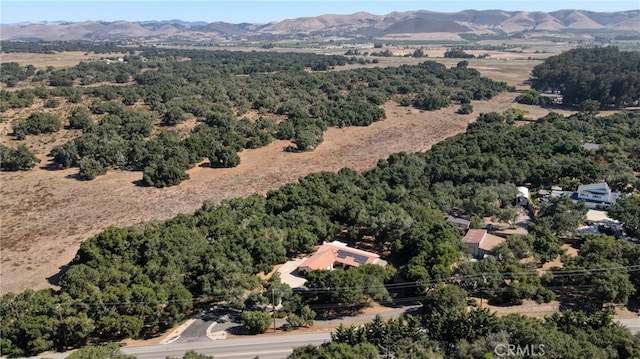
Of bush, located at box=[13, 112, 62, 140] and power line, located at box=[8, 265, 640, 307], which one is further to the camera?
bush, located at box=[13, 112, 62, 140]

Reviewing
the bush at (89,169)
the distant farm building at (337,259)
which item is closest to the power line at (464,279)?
the distant farm building at (337,259)

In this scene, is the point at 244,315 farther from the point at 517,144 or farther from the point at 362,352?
the point at 517,144

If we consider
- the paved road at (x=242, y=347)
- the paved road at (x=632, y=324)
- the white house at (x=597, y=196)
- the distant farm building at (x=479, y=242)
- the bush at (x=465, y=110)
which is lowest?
the paved road at (x=242, y=347)

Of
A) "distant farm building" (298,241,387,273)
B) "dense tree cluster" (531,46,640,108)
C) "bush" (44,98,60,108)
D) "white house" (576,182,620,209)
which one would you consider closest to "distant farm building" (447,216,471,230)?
"distant farm building" (298,241,387,273)

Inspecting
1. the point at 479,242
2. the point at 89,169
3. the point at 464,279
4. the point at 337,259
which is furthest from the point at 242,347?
the point at 89,169

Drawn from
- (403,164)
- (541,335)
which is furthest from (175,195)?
(541,335)

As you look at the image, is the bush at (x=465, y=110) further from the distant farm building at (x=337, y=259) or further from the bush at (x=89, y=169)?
the bush at (x=89, y=169)

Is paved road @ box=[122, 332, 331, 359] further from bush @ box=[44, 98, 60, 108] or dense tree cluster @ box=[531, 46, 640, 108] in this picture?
dense tree cluster @ box=[531, 46, 640, 108]
